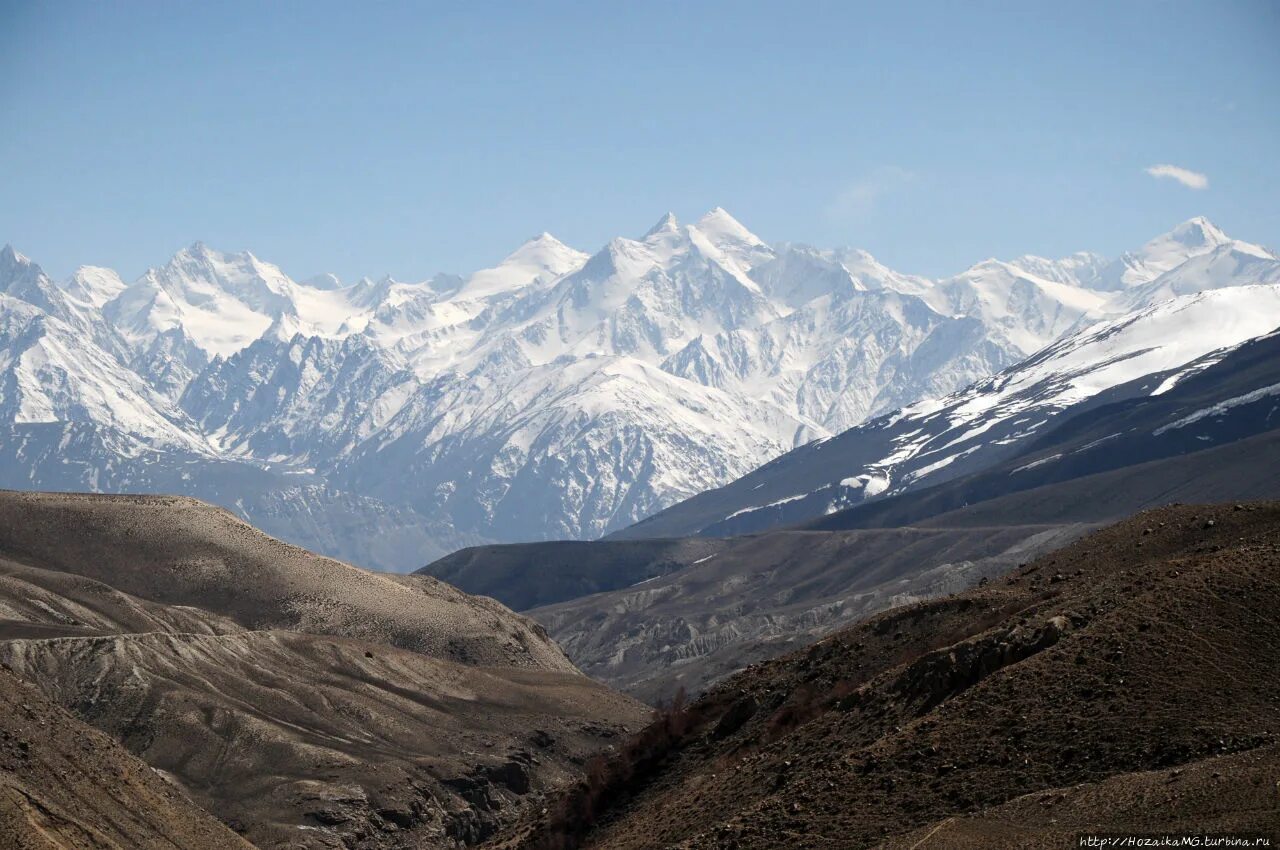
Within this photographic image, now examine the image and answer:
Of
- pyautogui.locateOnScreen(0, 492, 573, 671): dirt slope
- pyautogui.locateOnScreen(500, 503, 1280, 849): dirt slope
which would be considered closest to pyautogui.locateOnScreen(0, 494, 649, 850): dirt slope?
pyautogui.locateOnScreen(0, 492, 573, 671): dirt slope

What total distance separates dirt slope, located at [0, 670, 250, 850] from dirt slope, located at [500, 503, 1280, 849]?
16.4 m

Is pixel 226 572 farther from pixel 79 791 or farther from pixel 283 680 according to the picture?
pixel 79 791

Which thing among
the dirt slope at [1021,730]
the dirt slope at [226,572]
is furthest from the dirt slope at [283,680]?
the dirt slope at [1021,730]

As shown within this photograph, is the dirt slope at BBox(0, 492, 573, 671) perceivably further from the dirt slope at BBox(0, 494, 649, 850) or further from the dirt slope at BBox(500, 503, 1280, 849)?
the dirt slope at BBox(500, 503, 1280, 849)

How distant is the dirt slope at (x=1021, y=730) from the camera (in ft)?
147

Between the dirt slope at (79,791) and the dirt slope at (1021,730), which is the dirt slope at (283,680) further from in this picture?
the dirt slope at (1021,730)

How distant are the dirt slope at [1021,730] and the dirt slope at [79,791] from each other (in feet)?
54.0

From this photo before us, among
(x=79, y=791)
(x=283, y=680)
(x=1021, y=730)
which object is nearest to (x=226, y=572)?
(x=283, y=680)

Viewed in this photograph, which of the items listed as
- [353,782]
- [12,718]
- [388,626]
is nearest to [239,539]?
[388,626]

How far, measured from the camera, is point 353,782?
11550 cm

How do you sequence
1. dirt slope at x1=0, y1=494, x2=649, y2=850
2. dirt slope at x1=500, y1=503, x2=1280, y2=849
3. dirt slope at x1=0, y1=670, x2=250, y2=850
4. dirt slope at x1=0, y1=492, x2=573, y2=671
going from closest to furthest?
dirt slope at x1=500, y1=503, x2=1280, y2=849 → dirt slope at x1=0, y1=670, x2=250, y2=850 → dirt slope at x1=0, y1=494, x2=649, y2=850 → dirt slope at x1=0, y1=492, x2=573, y2=671

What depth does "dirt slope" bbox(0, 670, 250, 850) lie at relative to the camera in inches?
2532

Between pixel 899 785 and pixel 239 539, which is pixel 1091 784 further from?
pixel 239 539

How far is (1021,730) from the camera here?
4997 cm
